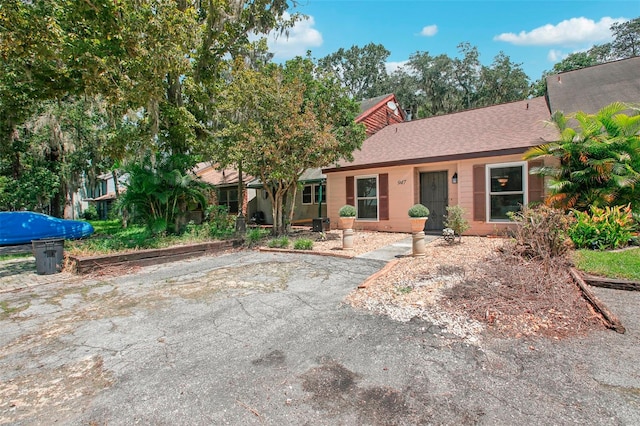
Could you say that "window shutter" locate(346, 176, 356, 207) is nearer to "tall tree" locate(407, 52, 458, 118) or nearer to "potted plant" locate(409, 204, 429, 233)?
"potted plant" locate(409, 204, 429, 233)

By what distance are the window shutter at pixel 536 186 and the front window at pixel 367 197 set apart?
16.4 feet

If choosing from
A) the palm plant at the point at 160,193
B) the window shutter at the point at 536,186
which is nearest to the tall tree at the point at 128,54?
the palm plant at the point at 160,193

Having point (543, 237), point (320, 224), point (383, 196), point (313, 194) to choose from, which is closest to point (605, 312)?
point (543, 237)

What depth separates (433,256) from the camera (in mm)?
7078

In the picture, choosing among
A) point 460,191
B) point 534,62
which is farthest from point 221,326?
point 534,62

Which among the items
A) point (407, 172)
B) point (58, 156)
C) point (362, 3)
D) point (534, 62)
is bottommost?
point (407, 172)

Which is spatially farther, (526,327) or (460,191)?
(460,191)

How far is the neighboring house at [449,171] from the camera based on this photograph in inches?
372

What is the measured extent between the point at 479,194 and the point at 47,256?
1193 centimetres

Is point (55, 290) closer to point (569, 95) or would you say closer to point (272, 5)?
point (272, 5)

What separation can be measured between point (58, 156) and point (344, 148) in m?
19.3

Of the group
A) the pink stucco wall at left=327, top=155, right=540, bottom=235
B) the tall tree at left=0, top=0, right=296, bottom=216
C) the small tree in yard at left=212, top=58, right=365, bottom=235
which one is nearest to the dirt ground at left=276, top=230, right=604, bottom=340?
the pink stucco wall at left=327, top=155, right=540, bottom=235

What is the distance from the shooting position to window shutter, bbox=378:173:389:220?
38.8 feet

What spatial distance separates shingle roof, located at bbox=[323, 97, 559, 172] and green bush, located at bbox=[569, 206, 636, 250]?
9.37 feet
